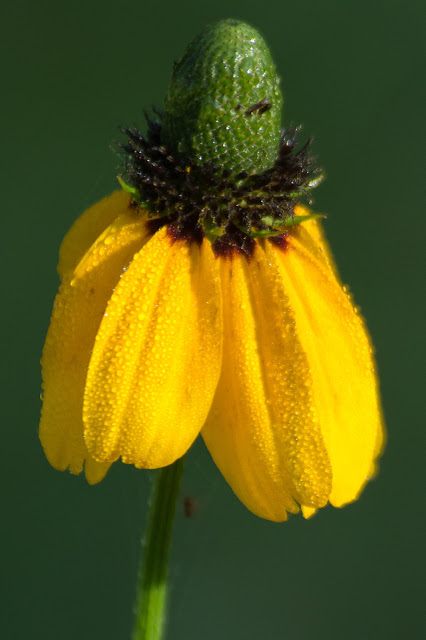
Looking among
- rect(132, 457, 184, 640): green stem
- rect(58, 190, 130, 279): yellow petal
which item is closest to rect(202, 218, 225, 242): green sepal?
rect(58, 190, 130, 279): yellow petal

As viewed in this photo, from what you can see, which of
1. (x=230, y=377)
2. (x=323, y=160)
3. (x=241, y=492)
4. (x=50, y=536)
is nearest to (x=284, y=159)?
(x=230, y=377)

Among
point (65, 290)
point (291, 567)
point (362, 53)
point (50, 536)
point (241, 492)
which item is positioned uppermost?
point (362, 53)

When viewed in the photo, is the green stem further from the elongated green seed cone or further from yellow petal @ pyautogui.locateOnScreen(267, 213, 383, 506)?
the elongated green seed cone

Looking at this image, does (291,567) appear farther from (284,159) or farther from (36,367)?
(284,159)

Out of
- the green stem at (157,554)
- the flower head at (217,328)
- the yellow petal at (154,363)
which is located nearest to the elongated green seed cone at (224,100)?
the flower head at (217,328)

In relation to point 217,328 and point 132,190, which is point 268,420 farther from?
point 132,190

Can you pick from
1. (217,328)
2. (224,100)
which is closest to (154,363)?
(217,328)
